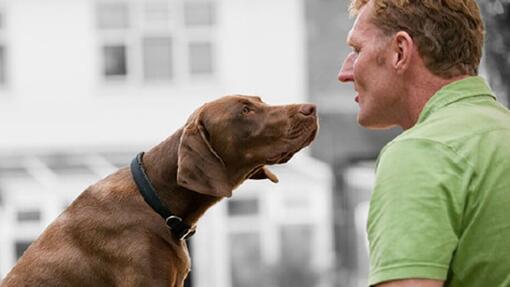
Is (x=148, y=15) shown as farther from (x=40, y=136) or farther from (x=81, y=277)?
(x=81, y=277)

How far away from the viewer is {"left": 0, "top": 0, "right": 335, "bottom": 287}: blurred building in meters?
20.8

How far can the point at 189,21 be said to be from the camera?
20953 millimetres

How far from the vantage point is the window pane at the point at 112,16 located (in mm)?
21109

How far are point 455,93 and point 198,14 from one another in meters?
18.2

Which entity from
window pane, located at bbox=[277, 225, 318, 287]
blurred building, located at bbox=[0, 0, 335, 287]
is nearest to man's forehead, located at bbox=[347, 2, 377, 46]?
window pane, located at bbox=[277, 225, 318, 287]

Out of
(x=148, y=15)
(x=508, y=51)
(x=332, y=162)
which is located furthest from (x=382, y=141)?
(x=508, y=51)

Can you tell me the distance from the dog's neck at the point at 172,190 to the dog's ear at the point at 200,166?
0.05 metres

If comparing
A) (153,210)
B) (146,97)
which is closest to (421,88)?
(153,210)

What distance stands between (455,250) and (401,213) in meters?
0.16

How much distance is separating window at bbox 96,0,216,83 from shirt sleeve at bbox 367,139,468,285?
18.2 metres

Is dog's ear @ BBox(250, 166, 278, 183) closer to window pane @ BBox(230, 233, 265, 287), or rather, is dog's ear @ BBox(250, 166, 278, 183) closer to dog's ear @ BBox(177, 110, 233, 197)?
dog's ear @ BBox(177, 110, 233, 197)

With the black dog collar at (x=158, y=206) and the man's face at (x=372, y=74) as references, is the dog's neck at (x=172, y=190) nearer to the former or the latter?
the black dog collar at (x=158, y=206)

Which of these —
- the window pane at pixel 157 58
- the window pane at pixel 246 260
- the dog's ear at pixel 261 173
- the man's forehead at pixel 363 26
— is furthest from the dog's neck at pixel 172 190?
the window pane at pixel 157 58

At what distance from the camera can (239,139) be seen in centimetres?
381
